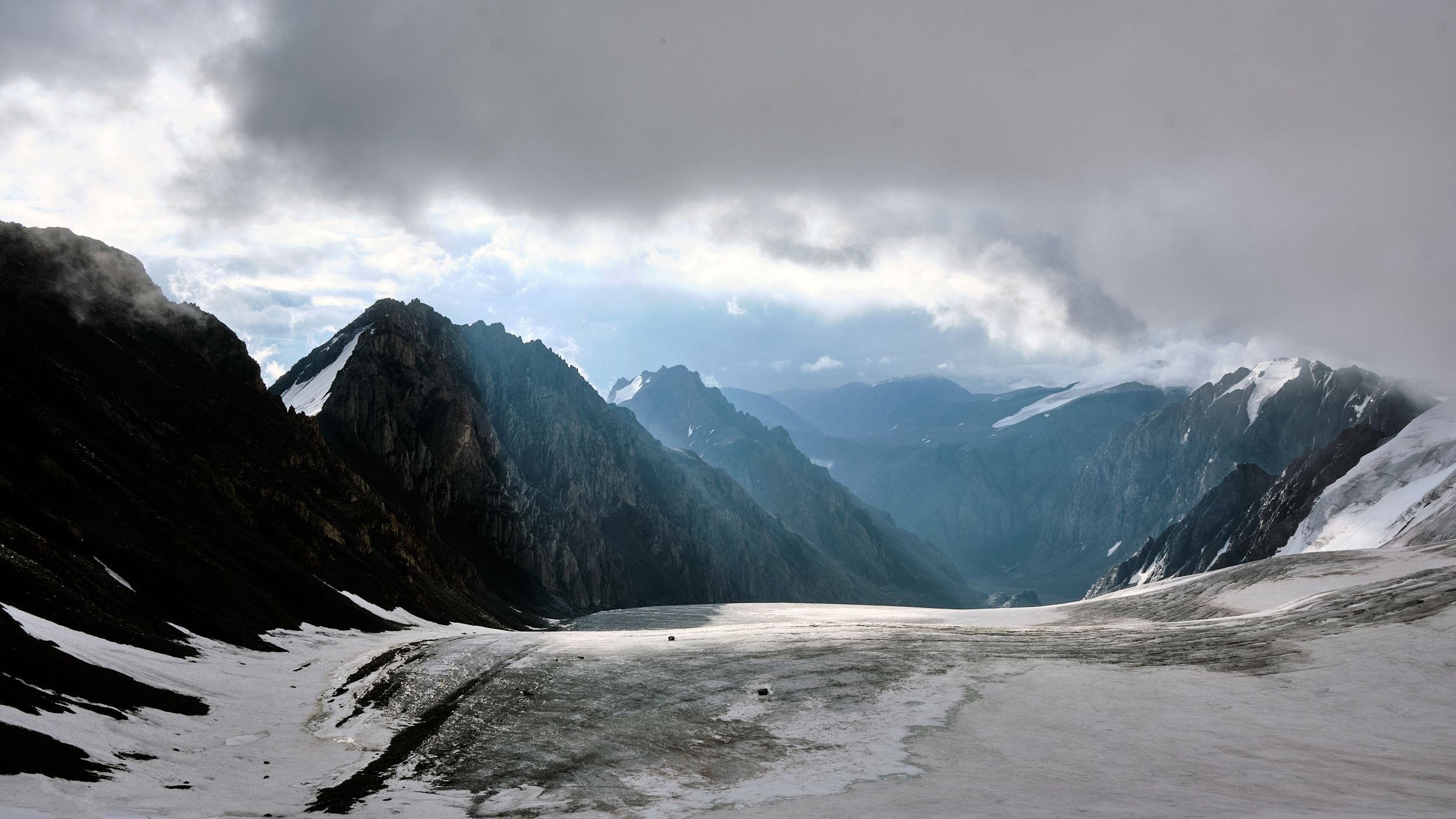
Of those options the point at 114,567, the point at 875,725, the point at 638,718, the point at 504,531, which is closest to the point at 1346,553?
the point at 875,725

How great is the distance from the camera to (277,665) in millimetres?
41938

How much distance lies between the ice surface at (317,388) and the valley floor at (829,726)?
117m

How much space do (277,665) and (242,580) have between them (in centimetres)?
1420

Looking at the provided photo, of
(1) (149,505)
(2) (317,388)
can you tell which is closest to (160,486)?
(1) (149,505)

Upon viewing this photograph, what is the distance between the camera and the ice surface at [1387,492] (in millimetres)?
142125

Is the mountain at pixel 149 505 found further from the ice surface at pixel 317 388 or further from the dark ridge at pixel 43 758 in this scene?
the ice surface at pixel 317 388

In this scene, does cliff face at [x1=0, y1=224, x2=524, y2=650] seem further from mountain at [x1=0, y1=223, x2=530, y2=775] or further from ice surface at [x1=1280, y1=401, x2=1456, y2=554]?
ice surface at [x1=1280, y1=401, x2=1456, y2=554]

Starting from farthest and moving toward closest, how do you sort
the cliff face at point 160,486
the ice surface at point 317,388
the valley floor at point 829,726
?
1. the ice surface at point 317,388
2. the cliff face at point 160,486
3. the valley floor at point 829,726

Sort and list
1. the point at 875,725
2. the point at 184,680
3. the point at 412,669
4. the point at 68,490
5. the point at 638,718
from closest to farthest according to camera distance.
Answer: the point at 875,725 < the point at 638,718 < the point at 184,680 < the point at 412,669 < the point at 68,490

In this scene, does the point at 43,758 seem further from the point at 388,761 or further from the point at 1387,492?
the point at 1387,492

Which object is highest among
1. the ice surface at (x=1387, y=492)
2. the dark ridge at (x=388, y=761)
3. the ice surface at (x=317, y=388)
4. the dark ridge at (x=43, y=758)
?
the ice surface at (x=317, y=388)

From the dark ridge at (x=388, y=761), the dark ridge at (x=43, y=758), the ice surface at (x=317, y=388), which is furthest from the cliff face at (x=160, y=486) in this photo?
the ice surface at (x=317, y=388)

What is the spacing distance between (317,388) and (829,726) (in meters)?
159

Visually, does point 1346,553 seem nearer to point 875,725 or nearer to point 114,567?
point 875,725
